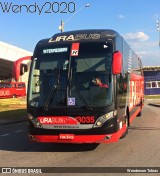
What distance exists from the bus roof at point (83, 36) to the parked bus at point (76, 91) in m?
0.03

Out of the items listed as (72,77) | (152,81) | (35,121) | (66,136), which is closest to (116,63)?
(72,77)

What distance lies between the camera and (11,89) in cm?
6306

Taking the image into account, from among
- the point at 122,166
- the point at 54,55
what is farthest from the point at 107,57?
the point at 122,166

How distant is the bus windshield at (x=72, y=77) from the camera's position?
10031 millimetres

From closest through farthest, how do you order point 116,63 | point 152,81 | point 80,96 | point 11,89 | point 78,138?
point 116,63, point 78,138, point 80,96, point 11,89, point 152,81

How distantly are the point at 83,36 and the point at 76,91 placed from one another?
5.76 ft

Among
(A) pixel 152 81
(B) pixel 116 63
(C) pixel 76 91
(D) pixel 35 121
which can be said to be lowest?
(D) pixel 35 121

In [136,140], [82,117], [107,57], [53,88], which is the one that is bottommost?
[136,140]

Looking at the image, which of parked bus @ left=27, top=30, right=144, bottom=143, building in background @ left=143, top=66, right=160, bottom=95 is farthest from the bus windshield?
building in background @ left=143, top=66, right=160, bottom=95

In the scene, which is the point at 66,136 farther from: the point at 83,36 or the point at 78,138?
the point at 83,36

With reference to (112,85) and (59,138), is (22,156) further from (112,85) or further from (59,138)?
(112,85)

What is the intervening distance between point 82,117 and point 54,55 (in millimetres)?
1942

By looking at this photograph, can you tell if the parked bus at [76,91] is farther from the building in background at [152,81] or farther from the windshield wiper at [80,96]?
the building in background at [152,81]

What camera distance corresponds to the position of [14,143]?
40.1ft
